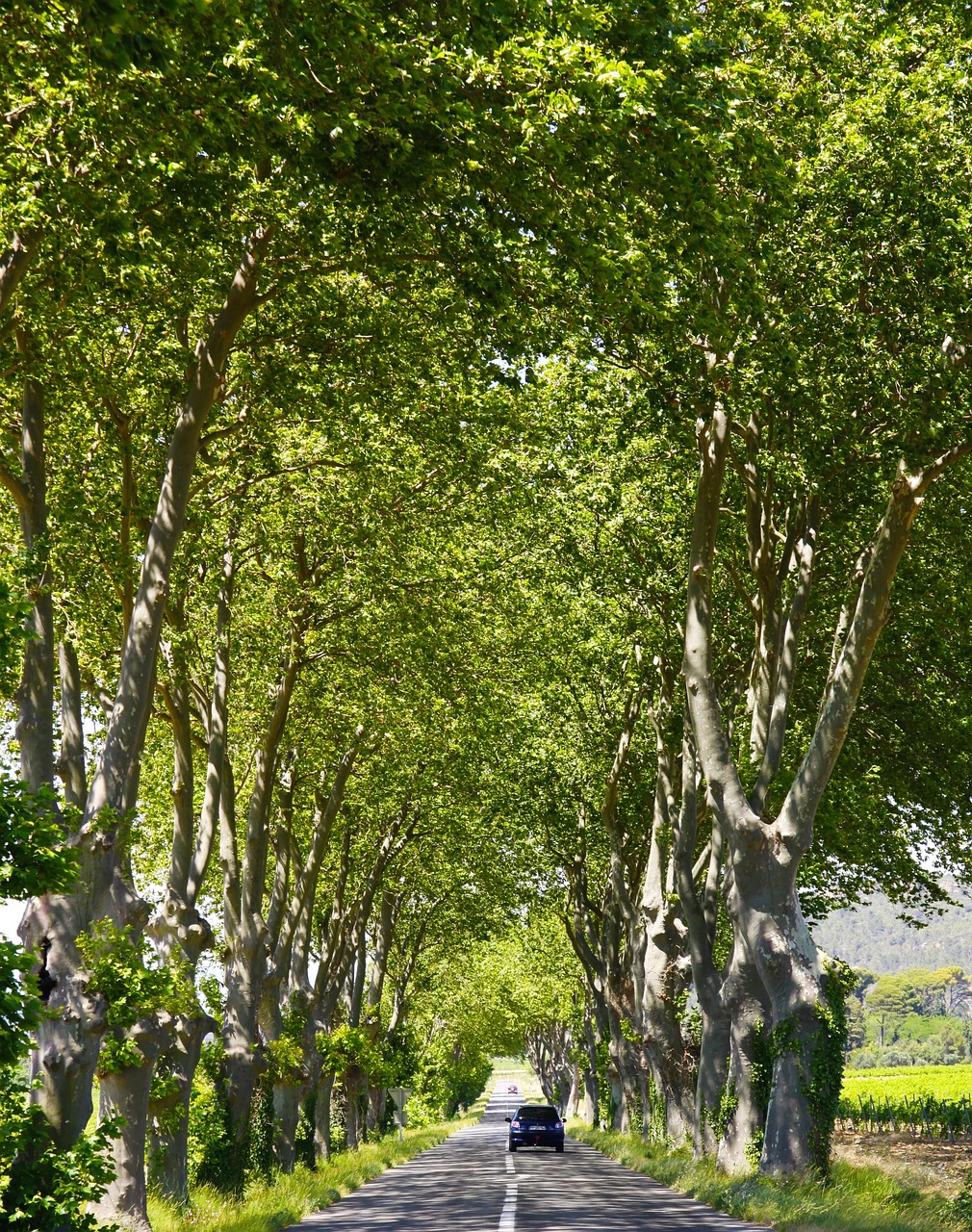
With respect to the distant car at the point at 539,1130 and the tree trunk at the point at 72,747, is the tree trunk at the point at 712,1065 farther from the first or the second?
the distant car at the point at 539,1130

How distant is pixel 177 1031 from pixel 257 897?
313 centimetres

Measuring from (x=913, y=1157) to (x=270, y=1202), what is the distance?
1444 centimetres

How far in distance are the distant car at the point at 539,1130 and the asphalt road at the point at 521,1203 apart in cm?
522

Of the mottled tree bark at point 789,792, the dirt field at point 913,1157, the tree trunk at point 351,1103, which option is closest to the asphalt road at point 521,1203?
the mottled tree bark at point 789,792

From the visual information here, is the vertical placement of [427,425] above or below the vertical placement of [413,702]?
above

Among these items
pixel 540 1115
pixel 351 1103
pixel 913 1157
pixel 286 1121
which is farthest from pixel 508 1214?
pixel 351 1103

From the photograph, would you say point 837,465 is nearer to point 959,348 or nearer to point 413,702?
point 959,348

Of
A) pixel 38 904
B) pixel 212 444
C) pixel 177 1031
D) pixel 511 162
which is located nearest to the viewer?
pixel 511 162

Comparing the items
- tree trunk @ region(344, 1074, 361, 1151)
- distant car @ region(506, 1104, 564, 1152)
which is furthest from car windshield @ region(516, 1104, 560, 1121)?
tree trunk @ region(344, 1074, 361, 1151)

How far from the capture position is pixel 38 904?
10.5 metres

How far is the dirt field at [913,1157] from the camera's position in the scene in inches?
707

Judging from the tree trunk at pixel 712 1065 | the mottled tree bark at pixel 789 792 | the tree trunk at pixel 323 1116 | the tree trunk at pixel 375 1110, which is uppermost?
the mottled tree bark at pixel 789 792

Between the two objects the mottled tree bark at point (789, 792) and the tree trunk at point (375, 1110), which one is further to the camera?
the tree trunk at point (375, 1110)

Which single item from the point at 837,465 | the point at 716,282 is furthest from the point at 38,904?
the point at 837,465
